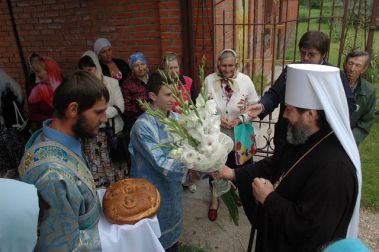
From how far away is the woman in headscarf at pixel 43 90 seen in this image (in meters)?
4.37

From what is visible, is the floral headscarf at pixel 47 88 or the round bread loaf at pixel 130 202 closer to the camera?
the round bread loaf at pixel 130 202

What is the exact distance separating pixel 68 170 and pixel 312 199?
1417 millimetres

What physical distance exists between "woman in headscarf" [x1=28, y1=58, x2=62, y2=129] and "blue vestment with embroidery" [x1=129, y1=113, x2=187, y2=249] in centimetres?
217

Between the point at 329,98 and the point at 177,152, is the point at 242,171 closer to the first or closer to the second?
the point at 177,152

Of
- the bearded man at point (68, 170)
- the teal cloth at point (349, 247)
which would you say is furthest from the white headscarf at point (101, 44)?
the teal cloth at point (349, 247)

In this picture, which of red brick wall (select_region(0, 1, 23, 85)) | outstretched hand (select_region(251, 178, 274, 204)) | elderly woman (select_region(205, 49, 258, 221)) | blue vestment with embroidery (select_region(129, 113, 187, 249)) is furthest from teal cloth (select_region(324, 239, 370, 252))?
red brick wall (select_region(0, 1, 23, 85))

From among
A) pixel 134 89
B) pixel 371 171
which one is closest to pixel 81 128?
pixel 134 89

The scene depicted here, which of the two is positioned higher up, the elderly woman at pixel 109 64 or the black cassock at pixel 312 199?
the elderly woman at pixel 109 64

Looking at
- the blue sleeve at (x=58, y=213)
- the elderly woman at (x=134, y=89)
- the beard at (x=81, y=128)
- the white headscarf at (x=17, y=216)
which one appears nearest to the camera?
the white headscarf at (x=17, y=216)

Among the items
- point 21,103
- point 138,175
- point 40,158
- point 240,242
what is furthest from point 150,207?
point 21,103

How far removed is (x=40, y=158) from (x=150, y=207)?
70cm

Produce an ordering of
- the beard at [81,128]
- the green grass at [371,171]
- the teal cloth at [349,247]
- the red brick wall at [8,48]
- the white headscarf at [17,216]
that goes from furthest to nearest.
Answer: the red brick wall at [8,48]
the green grass at [371,171]
the beard at [81,128]
the white headscarf at [17,216]
the teal cloth at [349,247]

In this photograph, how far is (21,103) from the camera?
4.84 meters

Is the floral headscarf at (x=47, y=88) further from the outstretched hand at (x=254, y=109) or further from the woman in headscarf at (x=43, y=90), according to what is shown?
the outstretched hand at (x=254, y=109)
